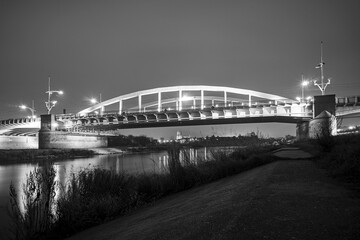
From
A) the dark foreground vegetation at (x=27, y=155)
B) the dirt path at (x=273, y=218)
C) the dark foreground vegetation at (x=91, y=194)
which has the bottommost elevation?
the dark foreground vegetation at (x=27, y=155)

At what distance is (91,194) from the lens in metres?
7.02

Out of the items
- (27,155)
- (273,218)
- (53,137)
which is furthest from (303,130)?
(53,137)

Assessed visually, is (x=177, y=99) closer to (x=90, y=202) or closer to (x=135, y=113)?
(x=135, y=113)

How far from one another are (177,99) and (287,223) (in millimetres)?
76147

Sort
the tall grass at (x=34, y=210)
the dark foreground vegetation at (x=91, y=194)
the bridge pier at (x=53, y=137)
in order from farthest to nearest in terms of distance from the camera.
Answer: the bridge pier at (x=53, y=137) < the dark foreground vegetation at (x=91, y=194) < the tall grass at (x=34, y=210)

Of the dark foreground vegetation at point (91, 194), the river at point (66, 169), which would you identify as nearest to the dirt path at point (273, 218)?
the dark foreground vegetation at point (91, 194)

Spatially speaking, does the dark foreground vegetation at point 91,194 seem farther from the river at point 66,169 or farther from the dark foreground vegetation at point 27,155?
the dark foreground vegetation at point 27,155

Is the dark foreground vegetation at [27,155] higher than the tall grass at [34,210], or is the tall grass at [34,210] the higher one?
the tall grass at [34,210]

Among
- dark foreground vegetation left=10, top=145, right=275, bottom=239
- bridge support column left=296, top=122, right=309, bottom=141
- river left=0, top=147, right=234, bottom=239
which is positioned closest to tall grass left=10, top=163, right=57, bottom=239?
dark foreground vegetation left=10, top=145, right=275, bottom=239

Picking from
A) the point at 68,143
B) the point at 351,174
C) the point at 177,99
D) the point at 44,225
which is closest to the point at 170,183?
the point at 44,225

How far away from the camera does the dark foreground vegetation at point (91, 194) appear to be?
5234 millimetres

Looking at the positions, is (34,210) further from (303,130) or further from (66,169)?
(303,130)

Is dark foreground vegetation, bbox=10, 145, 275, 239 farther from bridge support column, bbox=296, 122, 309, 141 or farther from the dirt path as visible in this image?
bridge support column, bbox=296, 122, 309, 141

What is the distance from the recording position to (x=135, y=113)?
54.7 meters
